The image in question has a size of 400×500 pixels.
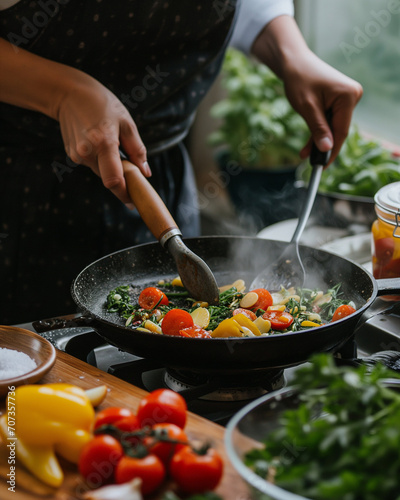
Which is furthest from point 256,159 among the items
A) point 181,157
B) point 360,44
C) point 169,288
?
point 169,288

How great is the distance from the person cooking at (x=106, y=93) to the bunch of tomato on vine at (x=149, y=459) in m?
0.62

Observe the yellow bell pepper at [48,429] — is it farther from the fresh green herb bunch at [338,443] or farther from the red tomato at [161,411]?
the fresh green herb bunch at [338,443]

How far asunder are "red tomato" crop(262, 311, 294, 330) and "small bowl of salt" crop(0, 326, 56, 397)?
36cm

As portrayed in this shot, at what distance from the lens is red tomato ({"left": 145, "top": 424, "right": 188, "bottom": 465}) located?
25.1 inches

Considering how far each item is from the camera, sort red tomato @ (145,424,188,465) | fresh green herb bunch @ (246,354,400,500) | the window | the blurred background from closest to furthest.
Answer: fresh green herb bunch @ (246,354,400,500)
red tomato @ (145,424,188,465)
the blurred background
the window

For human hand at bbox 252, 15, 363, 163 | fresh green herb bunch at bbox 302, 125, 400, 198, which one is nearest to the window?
fresh green herb bunch at bbox 302, 125, 400, 198

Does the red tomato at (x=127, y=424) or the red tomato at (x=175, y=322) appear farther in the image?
the red tomato at (x=175, y=322)

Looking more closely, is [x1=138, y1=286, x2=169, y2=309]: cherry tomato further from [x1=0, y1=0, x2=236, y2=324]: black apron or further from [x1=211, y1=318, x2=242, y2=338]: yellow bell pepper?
[x1=0, y1=0, x2=236, y2=324]: black apron

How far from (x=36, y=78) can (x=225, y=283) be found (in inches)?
22.0

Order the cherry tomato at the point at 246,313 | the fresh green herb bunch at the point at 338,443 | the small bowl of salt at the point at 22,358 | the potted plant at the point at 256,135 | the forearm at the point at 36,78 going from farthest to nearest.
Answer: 1. the potted plant at the point at 256,135
2. the forearm at the point at 36,78
3. the cherry tomato at the point at 246,313
4. the small bowl of salt at the point at 22,358
5. the fresh green herb bunch at the point at 338,443

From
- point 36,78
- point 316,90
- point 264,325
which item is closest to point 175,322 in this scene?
point 264,325

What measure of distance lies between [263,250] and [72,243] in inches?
20.5

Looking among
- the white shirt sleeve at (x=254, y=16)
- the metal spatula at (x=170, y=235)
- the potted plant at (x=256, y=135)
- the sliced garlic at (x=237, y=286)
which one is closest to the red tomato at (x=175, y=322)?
the metal spatula at (x=170, y=235)

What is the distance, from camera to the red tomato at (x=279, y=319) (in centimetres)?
100
